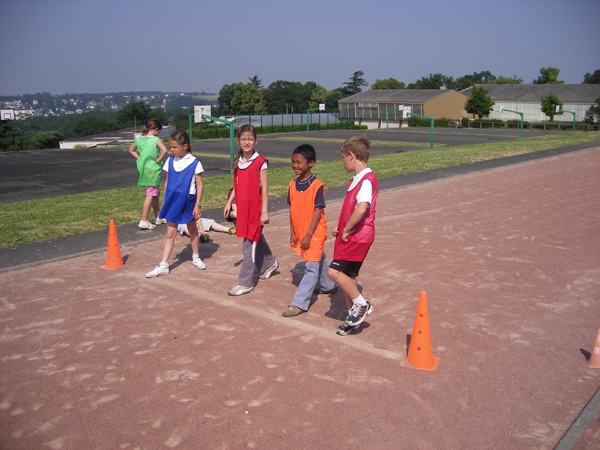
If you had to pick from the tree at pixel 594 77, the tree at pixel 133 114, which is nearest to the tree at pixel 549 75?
the tree at pixel 594 77

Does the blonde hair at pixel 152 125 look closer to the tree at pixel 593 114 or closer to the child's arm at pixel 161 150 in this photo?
the child's arm at pixel 161 150

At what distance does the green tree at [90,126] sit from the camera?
11938cm

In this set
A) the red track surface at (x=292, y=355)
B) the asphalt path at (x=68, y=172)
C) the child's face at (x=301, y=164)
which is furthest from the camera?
the asphalt path at (x=68, y=172)

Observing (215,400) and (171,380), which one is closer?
(215,400)

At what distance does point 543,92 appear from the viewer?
84312 mm

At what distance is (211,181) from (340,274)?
1138 cm

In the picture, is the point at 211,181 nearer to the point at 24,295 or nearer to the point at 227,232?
the point at 227,232

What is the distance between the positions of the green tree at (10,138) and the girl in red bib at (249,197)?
6650cm

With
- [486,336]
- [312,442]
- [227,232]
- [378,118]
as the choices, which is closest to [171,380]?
[312,442]

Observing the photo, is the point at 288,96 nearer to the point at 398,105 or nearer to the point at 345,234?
the point at 398,105

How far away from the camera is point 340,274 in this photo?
486 cm

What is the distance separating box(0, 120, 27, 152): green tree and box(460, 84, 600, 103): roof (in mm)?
69426

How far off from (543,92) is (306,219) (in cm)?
9030

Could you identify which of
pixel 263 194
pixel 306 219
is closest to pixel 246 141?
pixel 263 194
